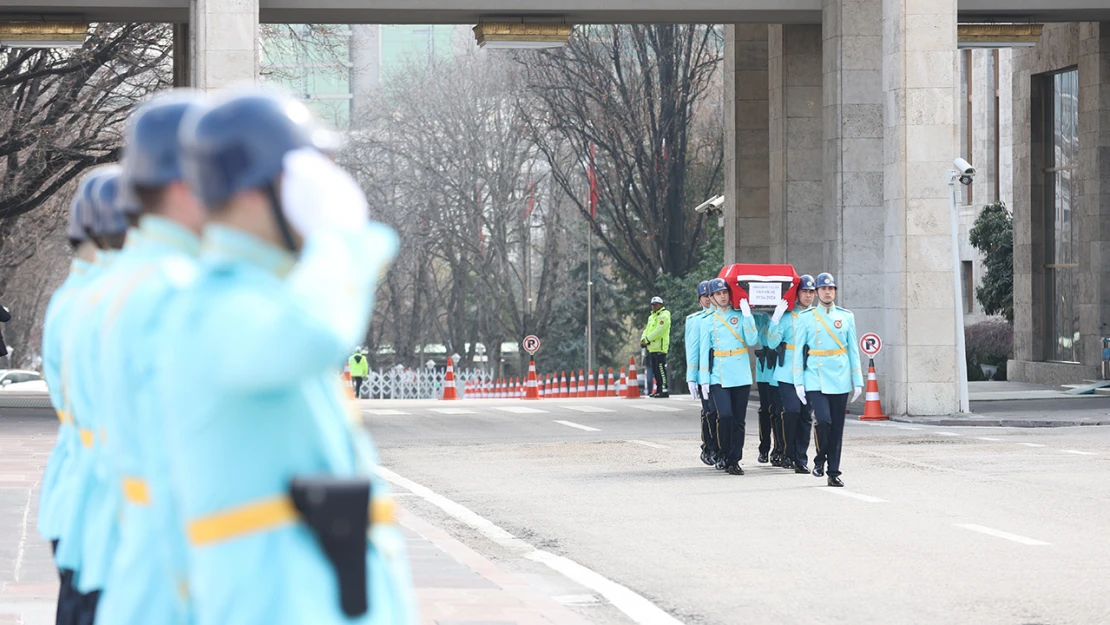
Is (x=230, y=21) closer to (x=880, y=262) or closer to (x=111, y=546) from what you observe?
(x=880, y=262)

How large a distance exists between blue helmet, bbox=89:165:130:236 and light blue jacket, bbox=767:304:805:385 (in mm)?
10998

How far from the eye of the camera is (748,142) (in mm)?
32938

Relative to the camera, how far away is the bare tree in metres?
47.7

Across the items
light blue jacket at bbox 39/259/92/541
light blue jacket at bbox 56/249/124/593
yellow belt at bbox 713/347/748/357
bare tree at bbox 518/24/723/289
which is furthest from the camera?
A: bare tree at bbox 518/24/723/289

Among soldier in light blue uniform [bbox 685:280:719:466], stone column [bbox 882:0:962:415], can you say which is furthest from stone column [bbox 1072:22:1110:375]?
soldier in light blue uniform [bbox 685:280:719:466]

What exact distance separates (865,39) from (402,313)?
49.0 m

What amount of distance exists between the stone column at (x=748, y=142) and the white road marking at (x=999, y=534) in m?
20.5

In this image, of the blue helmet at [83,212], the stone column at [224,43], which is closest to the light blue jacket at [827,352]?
→ the blue helmet at [83,212]

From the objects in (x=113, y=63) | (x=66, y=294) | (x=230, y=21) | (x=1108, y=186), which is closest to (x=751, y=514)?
(x=66, y=294)

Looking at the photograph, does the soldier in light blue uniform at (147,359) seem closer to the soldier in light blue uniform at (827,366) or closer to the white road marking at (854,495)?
the white road marking at (854,495)

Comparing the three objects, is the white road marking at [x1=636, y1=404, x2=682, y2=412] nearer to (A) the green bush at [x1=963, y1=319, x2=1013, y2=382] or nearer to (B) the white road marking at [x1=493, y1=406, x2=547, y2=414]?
→ (B) the white road marking at [x1=493, y1=406, x2=547, y2=414]

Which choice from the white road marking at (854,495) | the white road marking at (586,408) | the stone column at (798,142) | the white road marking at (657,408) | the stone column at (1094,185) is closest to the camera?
the white road marking at (854,495)

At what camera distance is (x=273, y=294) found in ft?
9.60

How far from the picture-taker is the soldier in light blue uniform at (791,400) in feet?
54.6
